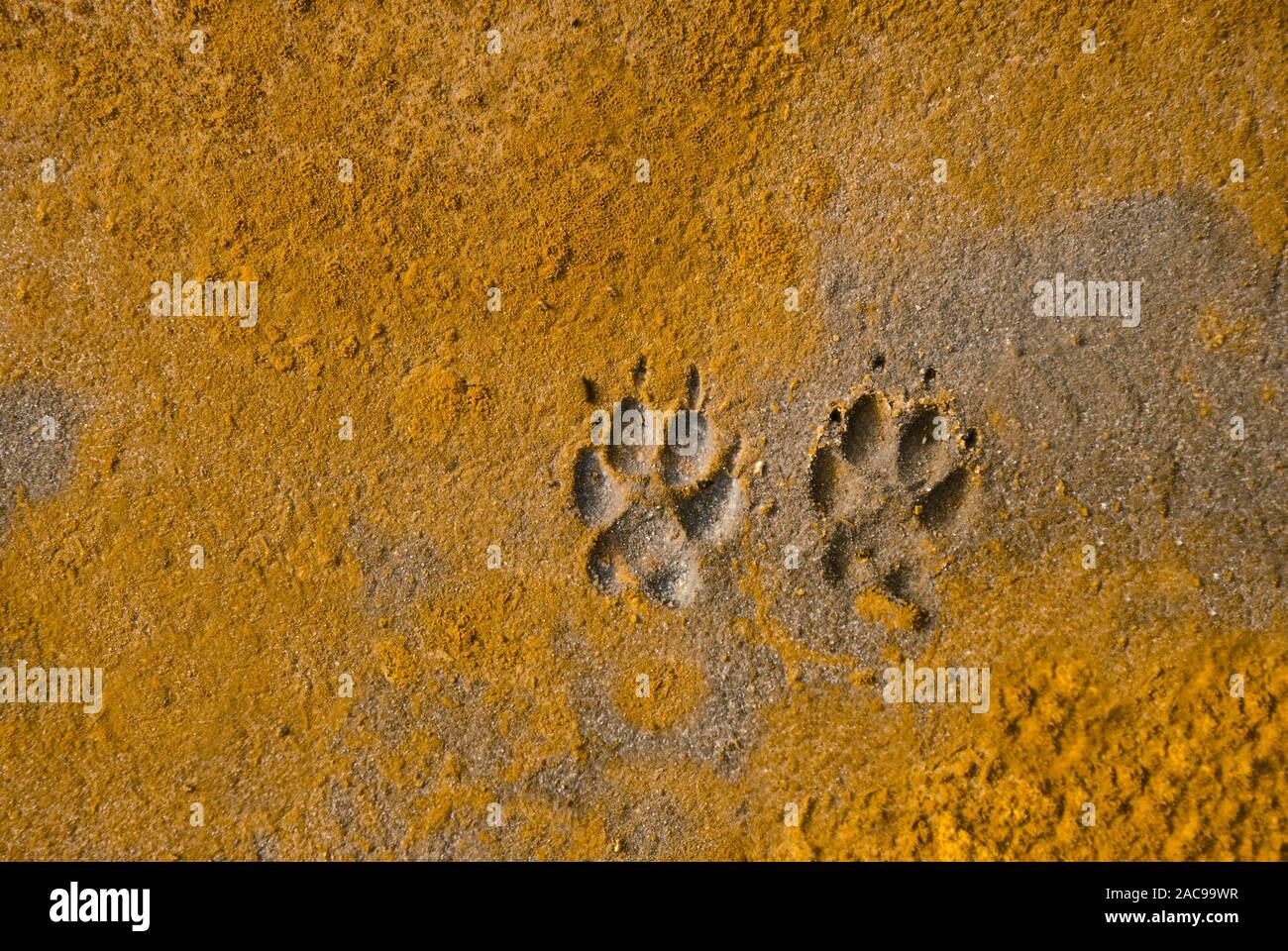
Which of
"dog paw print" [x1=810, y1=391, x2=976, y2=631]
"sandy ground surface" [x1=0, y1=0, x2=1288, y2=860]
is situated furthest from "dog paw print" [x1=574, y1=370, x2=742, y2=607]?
"dog paw print" [x1=810, y1=391, x2=976, y2=631]

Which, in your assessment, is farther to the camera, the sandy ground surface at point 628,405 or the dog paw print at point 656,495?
the dog paw print at point 656,495

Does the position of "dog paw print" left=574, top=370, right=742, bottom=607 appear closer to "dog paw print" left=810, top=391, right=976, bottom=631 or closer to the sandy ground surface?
the sandy ground surface

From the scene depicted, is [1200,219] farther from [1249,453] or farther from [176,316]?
[176,316]

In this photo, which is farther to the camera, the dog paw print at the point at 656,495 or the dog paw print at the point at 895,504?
the dog paw print at the point at 656,495

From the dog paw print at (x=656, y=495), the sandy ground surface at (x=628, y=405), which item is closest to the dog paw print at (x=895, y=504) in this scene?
the sandy ground surface at (x=628, y=405)

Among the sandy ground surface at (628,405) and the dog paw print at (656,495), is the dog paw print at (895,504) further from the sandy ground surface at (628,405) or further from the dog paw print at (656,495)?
the dog paw print at (656,495)
